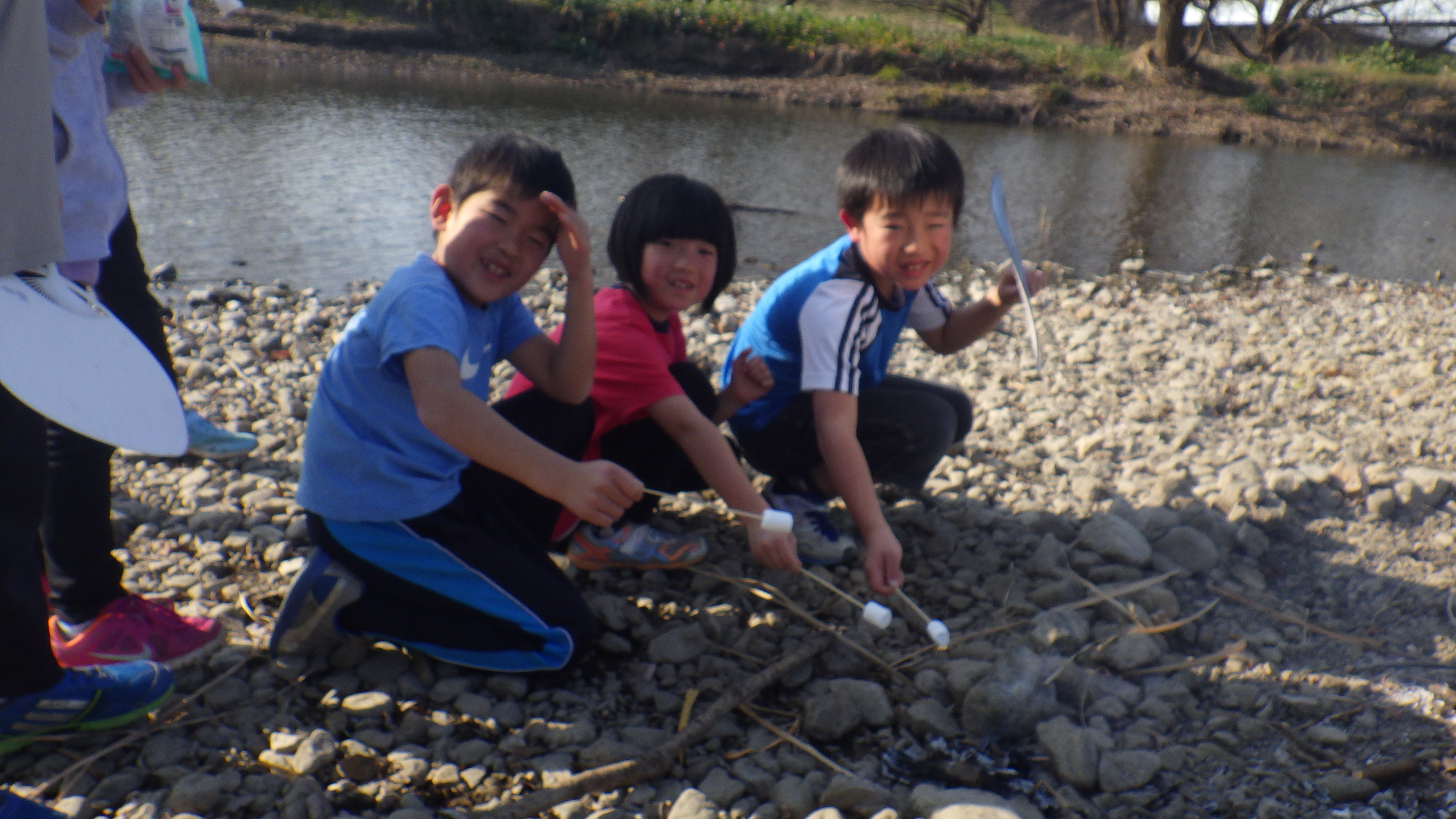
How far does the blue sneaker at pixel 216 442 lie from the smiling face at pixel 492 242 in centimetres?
123

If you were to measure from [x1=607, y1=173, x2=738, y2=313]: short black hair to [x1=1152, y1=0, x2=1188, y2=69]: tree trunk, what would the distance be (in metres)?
18.4

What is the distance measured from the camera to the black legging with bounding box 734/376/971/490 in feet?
8.94

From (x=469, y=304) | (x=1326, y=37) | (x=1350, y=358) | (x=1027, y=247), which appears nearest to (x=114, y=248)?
(x=469, y=304)

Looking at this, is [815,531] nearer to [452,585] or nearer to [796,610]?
[796,610]

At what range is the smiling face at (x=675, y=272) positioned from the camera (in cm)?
248

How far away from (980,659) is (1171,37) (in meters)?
19.3

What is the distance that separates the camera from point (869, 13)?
24359mm

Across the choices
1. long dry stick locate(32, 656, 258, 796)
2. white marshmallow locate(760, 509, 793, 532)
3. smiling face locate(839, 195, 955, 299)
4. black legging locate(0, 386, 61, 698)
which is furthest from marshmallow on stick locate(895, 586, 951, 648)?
black legging locate(0, 386, 61, 698)

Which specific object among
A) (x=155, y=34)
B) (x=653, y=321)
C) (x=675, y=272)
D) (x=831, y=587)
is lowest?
(x=831, y=587)

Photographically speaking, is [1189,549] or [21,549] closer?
[21,549]

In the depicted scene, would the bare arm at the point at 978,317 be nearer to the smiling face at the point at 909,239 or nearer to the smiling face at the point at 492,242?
the smiling face at the point at 909,239

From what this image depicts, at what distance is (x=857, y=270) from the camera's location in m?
2.55

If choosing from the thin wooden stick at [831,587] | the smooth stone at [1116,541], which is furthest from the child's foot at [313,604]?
the smooth stone at [1116,541]

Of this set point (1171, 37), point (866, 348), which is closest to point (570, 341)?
point (866, 348)
